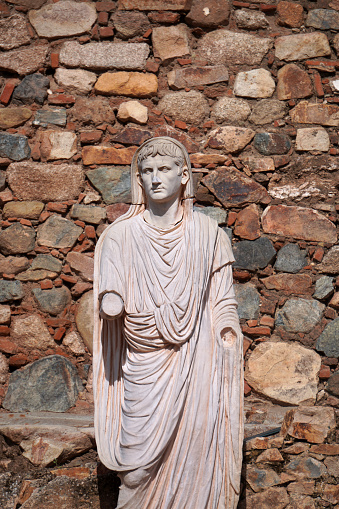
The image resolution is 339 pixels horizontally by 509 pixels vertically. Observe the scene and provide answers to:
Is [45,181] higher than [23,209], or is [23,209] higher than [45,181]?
[45,181]

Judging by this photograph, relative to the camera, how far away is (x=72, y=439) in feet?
14.7

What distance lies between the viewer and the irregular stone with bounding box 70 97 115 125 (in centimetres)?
554

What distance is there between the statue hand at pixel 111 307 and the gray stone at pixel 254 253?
1.79m

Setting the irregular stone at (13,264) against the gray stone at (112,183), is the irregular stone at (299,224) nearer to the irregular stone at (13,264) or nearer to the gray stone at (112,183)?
the gray stone at (112,183)

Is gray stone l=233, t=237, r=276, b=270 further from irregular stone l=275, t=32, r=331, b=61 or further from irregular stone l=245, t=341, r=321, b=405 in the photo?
irregular stone l=275, t=32, r=331, b=61

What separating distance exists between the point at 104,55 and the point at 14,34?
72 centimetres

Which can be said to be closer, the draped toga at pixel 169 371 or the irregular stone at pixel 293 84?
the draped toga at pixel 169 371

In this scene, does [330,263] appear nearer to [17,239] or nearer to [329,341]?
[329,341]

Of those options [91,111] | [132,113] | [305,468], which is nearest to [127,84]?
[132,113]

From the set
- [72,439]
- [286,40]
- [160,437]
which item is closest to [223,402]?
[160,437]

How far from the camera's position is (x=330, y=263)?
213 inches

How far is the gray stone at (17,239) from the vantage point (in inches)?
209

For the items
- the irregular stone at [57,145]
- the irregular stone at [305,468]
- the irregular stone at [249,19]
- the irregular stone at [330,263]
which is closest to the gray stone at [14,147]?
the irregular stone at [57,145]

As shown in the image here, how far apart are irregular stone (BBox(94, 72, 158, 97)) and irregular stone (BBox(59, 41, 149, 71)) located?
6cm
